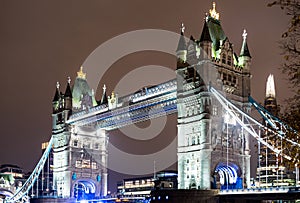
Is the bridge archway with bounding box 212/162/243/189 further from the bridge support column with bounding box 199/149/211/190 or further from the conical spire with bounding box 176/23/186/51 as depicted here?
the conical spire with bounding box 176/23/186/51

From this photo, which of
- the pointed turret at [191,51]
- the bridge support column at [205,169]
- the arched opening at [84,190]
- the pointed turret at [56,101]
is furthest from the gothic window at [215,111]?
the pointed turret at [56,101]

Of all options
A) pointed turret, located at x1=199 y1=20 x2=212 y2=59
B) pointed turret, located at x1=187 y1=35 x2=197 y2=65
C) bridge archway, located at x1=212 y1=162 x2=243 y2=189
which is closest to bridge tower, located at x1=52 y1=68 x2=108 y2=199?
pointed turret, located at x1=187 y1=35 x2=197 y2=65

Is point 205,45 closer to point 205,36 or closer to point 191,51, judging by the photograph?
point 205,36

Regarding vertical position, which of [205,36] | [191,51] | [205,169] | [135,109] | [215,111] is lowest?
[205,169]

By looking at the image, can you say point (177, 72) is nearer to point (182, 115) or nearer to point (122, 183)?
point (182, 115)

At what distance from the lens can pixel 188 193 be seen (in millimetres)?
48750

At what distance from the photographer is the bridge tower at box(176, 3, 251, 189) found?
5159 centimetres

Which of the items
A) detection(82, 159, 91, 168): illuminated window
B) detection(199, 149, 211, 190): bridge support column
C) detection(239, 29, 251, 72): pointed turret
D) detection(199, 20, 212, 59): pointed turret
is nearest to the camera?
detection(199, 149, 211, 190): bridge support column

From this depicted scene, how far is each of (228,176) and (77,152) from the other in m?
26.3

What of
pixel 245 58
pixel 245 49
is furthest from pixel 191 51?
pixel 245 49

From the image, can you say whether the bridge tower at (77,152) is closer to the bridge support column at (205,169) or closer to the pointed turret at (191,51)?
the pointed turret at (191,51)

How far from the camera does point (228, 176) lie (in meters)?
54.3

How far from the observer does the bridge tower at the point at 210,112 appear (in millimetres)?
51594

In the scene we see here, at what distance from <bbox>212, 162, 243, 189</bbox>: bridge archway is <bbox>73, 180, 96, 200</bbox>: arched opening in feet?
81.2
